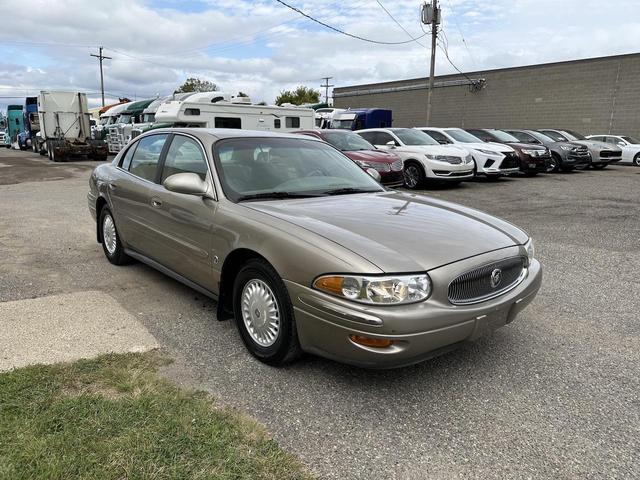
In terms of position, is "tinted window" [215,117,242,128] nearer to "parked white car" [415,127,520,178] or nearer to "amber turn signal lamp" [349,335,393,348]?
"parked white car" [415,127,520,178]

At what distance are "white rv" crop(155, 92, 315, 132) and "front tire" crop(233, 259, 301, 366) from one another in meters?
12.8

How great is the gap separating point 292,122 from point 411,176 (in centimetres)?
618

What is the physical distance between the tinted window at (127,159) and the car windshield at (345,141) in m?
6.93

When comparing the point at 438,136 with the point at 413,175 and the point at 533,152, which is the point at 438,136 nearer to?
the point at 413,175

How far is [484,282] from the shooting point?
291 centimetres

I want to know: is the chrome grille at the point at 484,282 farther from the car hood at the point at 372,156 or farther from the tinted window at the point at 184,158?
the car hood at the point at 372,156

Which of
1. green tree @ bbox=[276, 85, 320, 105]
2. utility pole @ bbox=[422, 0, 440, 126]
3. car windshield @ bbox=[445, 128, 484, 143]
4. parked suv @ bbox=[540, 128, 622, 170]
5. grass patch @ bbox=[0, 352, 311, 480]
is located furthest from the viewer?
green tree @ bbox=[276, 85, 320, 105]

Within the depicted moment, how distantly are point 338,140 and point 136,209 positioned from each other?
7.92 m

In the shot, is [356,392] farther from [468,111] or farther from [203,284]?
[468,111]

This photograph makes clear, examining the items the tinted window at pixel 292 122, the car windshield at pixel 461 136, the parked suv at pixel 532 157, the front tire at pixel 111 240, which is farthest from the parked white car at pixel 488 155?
the front tire at pixel 111 240

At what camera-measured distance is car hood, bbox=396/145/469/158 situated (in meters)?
12.5

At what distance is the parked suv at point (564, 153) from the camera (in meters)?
17.3

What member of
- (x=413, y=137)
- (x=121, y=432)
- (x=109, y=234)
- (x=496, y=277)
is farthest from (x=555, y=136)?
(x=121, y=432)

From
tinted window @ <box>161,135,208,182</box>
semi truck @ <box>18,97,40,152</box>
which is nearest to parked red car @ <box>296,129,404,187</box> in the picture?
tinted window @ <box>161,135,208,182</box>
